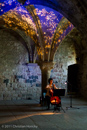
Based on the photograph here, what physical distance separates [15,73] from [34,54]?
4.49 ft

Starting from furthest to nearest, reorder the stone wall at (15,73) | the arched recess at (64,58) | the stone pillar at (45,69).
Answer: the arched recess at (64,58) → the stone wall at (15,73) → the stone pillar at (45,69)

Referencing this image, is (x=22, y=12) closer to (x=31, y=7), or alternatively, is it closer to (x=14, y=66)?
(x=31, y=7)

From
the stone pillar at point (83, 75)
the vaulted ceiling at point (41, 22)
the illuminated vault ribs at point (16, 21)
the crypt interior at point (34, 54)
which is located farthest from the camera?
the stone pillar at point (83, 75)

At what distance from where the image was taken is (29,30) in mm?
6160

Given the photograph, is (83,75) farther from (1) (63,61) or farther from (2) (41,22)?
(2) (41,22)

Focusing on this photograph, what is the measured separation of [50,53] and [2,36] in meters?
3.08

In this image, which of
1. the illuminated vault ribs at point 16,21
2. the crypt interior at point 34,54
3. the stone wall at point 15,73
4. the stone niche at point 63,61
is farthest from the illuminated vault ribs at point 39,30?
the stone niche at point 63,61

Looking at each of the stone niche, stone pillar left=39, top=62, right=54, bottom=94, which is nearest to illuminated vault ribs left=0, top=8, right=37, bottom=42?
stone pillar left=39, top=62, right=54, bottom=94

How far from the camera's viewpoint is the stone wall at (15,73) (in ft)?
26.7

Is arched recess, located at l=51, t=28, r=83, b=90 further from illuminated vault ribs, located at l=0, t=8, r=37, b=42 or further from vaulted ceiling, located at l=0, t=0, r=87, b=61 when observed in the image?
illuminated vault ribs, located at l=0, t=8, r=37, b=42

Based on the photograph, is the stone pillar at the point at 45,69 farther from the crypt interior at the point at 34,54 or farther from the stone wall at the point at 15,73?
the stone wall at the point at 15,73

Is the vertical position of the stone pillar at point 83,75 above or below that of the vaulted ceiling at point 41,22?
below

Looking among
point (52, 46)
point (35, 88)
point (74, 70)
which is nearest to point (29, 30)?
point (52, 46)

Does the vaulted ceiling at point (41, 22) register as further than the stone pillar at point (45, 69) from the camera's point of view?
No
